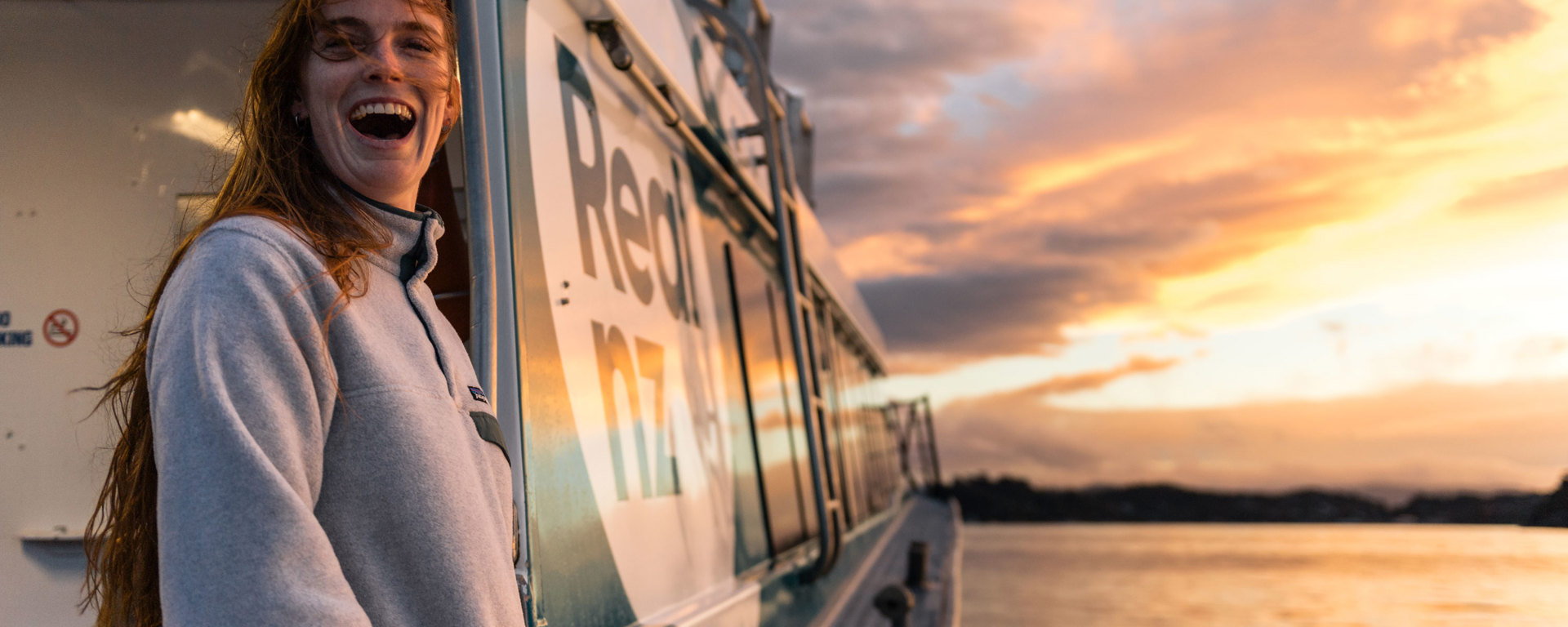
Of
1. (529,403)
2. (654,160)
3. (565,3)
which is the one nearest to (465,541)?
(529,403)

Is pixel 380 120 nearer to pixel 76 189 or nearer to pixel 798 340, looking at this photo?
pixel 76 189

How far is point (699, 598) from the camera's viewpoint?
3.03 m

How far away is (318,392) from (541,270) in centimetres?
122

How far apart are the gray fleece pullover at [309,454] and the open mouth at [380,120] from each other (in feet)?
0.26

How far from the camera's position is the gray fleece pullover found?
829 millimetres

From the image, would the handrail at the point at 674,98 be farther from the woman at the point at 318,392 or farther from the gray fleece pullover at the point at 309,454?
the gray fleece pullover at the point at 309,454

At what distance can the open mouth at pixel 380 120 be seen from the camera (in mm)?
1093

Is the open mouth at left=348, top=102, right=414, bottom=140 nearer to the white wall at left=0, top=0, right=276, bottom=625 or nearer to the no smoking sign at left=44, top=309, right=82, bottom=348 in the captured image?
the white wall at left=0, top=0, right=276, bottom=625

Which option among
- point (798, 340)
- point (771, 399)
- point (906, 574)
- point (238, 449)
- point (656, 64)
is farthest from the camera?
point (906, 574)

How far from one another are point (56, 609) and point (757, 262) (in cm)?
283

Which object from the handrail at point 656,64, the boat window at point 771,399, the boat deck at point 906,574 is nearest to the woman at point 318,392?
the handrail at point 656,64

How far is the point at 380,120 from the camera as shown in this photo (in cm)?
110

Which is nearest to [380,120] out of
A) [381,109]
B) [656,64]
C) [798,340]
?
[381,109]

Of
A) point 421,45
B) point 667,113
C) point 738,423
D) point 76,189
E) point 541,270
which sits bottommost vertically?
point 738,423
